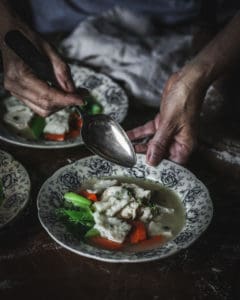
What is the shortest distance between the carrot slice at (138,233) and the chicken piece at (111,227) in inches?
0.9

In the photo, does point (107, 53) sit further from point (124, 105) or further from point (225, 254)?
point (225, 254)

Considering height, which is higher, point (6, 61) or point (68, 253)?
point (6, 61)

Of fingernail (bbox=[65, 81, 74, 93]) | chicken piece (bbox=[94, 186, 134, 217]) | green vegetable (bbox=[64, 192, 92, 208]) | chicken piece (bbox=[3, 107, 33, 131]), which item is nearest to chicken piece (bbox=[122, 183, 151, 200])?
chicken piece (bbox=[94, 186, 134, 217])

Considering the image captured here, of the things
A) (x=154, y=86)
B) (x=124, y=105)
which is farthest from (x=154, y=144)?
(x=154, y=86)

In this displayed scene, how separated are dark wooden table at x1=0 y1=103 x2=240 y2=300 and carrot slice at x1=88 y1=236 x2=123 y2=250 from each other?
0.05 m

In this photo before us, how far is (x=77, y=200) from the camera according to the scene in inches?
60.4

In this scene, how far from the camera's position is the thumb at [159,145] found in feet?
5.54

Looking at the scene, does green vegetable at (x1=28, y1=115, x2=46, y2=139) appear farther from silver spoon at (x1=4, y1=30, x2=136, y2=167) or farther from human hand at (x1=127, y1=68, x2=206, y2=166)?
human hand at (x1=127, y1=68, x2=206, y2=166)

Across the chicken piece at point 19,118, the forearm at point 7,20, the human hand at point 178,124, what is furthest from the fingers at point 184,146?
the forearm at point 7,20

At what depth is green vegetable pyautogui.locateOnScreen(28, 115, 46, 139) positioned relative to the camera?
1936 mm

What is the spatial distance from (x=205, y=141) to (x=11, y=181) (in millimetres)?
682

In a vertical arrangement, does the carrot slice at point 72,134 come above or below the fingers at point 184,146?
below

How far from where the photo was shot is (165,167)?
1.69m

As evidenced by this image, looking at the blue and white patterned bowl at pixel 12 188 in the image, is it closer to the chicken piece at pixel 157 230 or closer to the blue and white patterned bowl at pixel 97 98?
the blue and white patterned bowl at pixel 97 98
